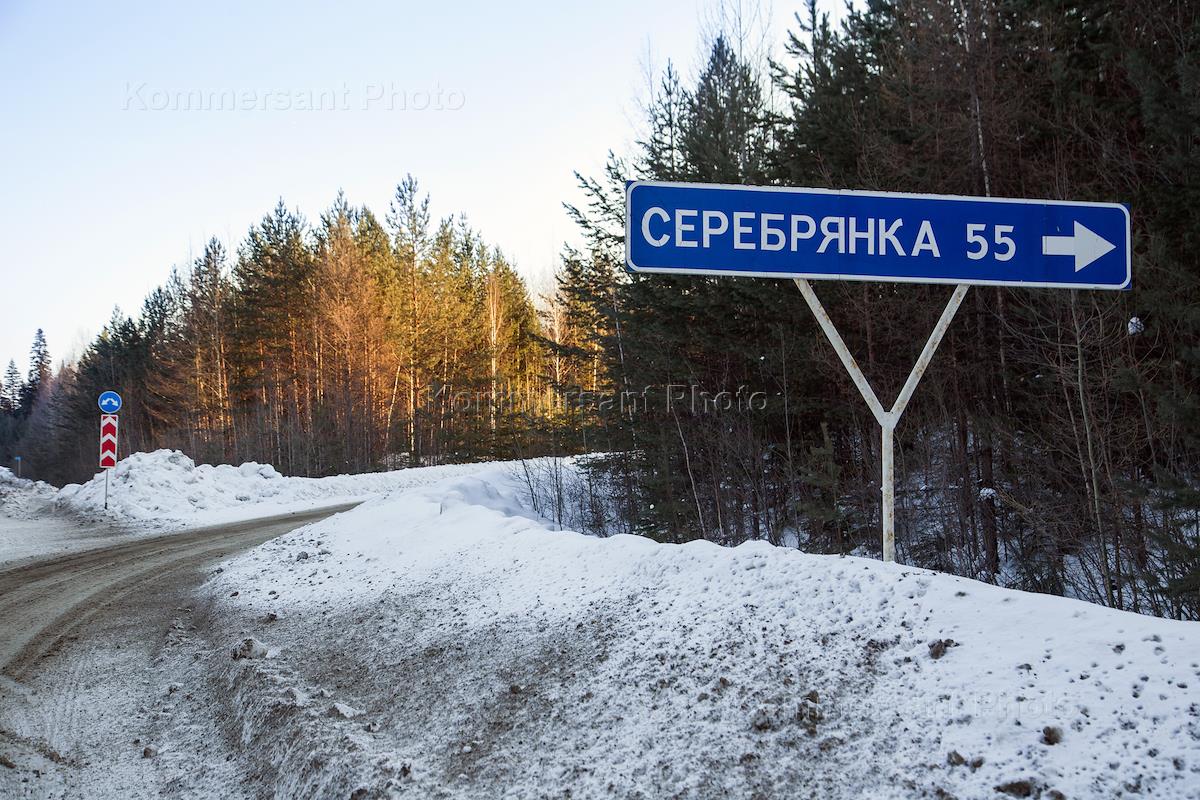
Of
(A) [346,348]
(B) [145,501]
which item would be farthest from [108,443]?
(A) [346,348]

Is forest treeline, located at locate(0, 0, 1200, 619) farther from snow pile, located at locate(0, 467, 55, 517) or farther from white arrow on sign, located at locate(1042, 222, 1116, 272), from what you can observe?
snow pile, located at locate(0, 467, 55, 517)

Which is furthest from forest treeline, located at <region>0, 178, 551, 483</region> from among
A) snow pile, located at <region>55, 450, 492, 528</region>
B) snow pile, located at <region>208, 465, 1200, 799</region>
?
snow pile, located at <region>208, 465, 1200, 799</region>

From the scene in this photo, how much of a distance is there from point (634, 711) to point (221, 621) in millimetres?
5290

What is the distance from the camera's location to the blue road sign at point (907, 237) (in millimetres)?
4441

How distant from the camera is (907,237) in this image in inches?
178

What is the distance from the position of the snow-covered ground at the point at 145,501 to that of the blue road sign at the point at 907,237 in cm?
1253

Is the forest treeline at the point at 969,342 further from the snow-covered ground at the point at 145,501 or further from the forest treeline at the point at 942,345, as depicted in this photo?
the snow-covered ground at the point at 145,501

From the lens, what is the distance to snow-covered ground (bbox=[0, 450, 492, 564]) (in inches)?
561

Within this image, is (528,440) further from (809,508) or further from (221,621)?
(221,621)

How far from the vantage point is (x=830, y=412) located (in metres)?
13.6

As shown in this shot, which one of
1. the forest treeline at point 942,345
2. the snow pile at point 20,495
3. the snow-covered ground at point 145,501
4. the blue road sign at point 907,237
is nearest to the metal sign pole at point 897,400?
the blue road sign at point 907,237

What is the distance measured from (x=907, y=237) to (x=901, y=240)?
45 millimetres

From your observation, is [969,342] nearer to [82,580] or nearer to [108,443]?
[82,580]

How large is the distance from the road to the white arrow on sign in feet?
A: 26.4
